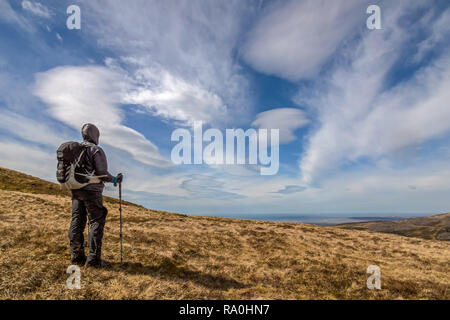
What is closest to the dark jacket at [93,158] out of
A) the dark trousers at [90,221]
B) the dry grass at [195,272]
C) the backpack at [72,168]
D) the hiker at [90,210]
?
the hiker at [90,210]

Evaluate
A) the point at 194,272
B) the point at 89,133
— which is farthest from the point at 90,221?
the point at 194,272

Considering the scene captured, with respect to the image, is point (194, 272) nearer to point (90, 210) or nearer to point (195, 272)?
point (195, 272)

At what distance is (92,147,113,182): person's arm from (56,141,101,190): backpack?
0.29m

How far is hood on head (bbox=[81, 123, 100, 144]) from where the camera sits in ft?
27.8

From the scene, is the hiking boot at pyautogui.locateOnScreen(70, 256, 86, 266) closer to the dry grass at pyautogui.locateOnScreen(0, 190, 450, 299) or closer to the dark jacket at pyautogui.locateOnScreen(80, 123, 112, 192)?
the dry grass at pyautogui.locateOnScreen(0, 190, 450, 299)

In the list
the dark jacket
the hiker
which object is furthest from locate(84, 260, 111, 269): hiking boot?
the dark jacket

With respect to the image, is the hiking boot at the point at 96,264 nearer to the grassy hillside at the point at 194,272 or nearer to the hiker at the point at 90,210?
the hiker at the point at 90,210

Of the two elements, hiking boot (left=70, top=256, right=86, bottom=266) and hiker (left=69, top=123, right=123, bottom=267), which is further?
hiking boot (left=70, top=256, right=86, bottom=266)

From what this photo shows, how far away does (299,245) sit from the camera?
16.2 meters

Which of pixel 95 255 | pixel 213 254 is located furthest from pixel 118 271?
pixel 213 254

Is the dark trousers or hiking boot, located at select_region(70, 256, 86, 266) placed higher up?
the dark trousers

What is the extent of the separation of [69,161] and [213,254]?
29.4 feet
